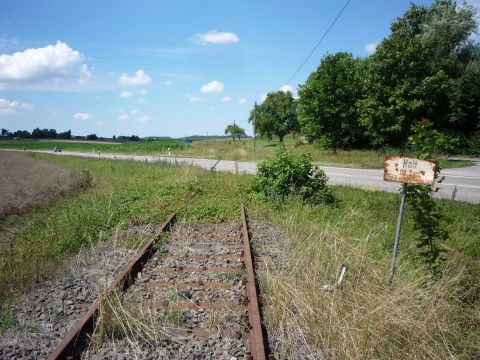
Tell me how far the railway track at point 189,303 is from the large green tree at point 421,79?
25090mm

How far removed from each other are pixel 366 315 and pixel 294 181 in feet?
23.9

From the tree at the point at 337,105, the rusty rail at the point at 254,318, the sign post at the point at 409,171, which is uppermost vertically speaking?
the tree at the point at 337,105

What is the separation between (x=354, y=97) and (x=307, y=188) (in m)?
29.6

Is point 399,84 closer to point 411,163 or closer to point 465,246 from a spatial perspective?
point 465,246

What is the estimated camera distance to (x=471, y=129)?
31875mm

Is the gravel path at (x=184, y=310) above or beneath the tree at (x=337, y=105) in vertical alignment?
beneath

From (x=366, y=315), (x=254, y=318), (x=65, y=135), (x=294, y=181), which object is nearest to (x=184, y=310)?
(x=254, y=318)

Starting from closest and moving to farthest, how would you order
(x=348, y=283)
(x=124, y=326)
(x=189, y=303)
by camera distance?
(x=124, y=326)
(x=189, y=303)
(x=348, y=283)

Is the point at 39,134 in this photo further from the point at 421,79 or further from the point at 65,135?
the point at 421,79

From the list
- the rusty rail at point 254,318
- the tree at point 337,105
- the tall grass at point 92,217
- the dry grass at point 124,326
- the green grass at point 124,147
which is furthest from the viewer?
the green grass at point 124,147

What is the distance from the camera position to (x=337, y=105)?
3628cm

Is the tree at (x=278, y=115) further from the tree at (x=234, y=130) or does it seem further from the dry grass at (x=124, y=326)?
the dry grass at (x=124, y=326)

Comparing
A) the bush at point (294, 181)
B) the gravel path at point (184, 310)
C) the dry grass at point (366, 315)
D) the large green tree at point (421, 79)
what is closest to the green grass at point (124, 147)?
the large green tree at point (421, 79)

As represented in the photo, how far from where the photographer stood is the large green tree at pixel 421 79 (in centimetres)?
2683
